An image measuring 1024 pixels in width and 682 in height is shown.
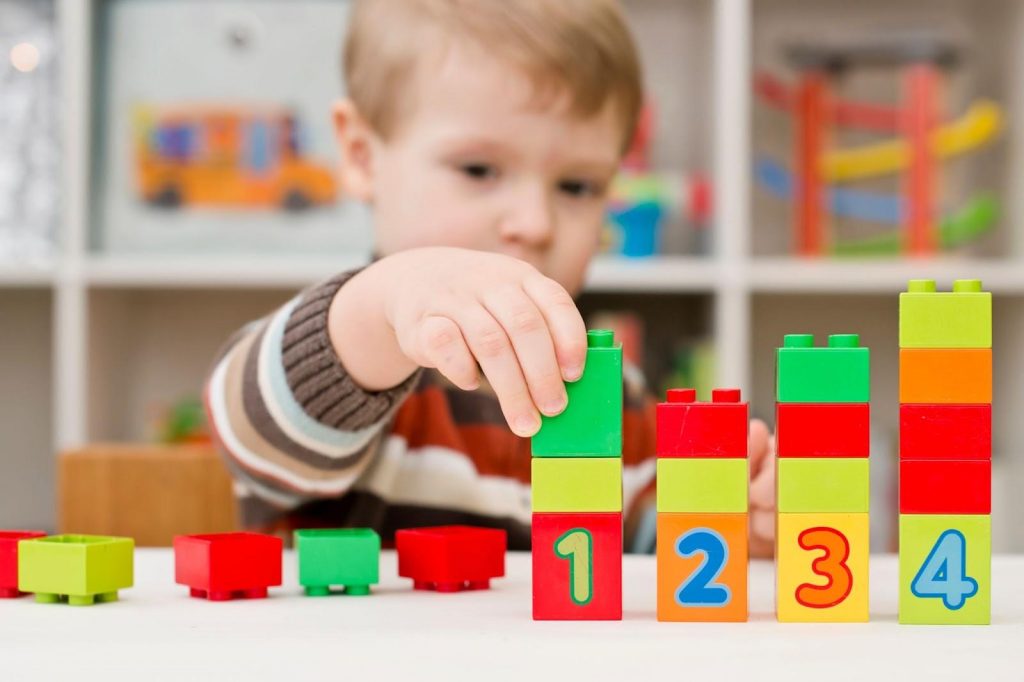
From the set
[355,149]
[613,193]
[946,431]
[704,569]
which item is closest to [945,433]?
[946,431]

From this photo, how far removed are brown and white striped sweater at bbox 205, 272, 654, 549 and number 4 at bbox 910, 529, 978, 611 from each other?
0.33 meters

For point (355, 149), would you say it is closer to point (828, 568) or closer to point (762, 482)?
point (762, 482)

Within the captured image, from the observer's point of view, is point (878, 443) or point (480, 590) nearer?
point (480, 590)

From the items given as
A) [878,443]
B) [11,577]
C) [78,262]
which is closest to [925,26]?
[878,443]

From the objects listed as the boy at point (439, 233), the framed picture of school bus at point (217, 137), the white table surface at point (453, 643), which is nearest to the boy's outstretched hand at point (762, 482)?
the boy at point (439, 233)

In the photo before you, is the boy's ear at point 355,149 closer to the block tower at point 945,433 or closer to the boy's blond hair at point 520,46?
the boy's blond hair at point 520,46

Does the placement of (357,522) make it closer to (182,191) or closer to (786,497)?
(786,497)

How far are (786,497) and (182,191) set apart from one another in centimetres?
150

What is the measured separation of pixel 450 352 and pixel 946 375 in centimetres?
20

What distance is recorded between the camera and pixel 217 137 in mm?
1831

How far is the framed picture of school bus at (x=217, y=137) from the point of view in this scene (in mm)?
1832

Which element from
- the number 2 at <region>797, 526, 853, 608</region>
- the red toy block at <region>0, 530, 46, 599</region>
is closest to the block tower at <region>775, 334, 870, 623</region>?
the number 2 at <region>797, 526, 853, 608</region>

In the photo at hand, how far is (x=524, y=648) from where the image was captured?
428 mm

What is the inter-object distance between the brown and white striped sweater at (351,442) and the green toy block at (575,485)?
0.24m
